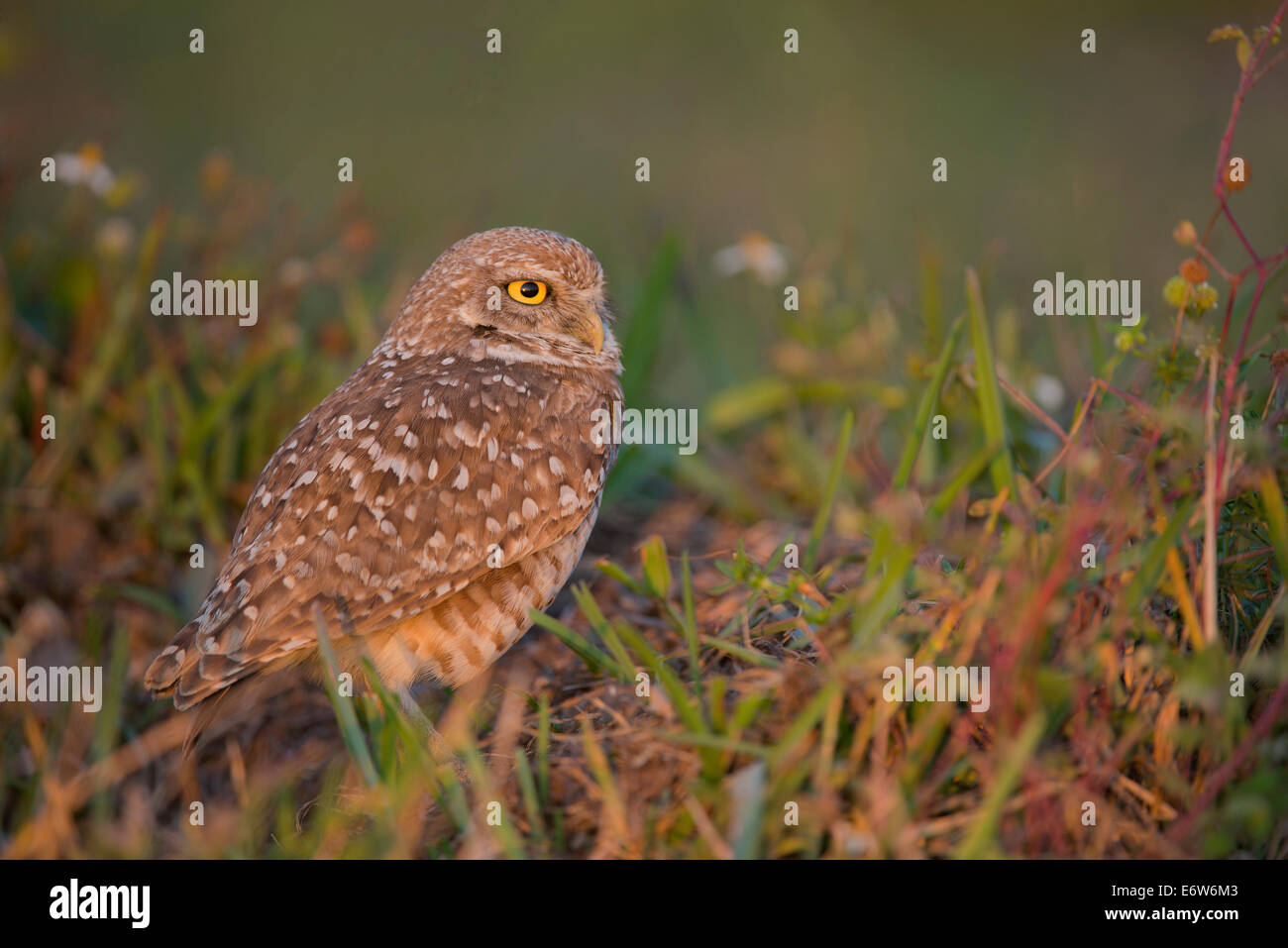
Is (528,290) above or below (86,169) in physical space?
below

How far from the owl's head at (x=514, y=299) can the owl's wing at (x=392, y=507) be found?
7.0 inches

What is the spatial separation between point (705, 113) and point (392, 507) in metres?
7.88

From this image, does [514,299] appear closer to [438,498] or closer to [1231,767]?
[438,498]

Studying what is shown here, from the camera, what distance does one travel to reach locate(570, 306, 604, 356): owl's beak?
164 inches

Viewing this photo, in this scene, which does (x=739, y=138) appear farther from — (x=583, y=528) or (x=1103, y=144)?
(x=583, y=528)

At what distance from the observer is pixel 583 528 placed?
3811 mm

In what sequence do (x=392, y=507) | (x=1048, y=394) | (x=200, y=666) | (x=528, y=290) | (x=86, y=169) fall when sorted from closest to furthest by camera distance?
(x=200, y=666), (x=392, y=507), (x=528, y=290), (x=1048, y=394), (x=86, y=169)

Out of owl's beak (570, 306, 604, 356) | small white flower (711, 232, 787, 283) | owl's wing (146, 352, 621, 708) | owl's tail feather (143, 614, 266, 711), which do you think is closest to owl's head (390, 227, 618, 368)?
owl's beak (570, 306, 604, 356)

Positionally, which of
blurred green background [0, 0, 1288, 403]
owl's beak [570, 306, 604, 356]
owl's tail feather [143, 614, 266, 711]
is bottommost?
owl's tail feather [143, 614, 266, 711]

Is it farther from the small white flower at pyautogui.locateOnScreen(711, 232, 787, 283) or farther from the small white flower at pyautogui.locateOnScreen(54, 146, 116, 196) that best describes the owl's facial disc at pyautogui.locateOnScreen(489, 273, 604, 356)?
the small white flower at pyautogui.locateOnScreen(54, 146, 116, 196)

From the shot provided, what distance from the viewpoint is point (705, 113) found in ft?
34.7

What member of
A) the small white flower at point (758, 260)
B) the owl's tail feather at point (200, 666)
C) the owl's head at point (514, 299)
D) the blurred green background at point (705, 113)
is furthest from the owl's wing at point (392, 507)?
the blurred green background at point (705, 113)

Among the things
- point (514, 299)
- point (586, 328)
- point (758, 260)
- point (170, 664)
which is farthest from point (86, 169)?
point (758, 260)

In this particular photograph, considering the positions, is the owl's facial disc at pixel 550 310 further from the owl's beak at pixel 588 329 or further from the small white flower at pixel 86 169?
the small white flower at pixel 86 169
